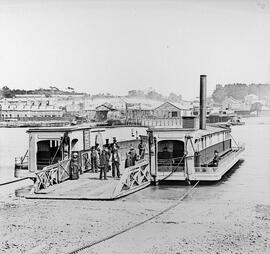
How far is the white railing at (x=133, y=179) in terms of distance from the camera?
13.8m

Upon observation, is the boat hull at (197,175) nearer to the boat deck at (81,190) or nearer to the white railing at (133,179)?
the white railing at (133,179)

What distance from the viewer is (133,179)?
49.2 ft

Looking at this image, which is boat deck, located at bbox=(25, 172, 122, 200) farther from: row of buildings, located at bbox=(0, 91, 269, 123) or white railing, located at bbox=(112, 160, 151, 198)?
row of buildings, located at bbox=(0, 91, 269, 123)

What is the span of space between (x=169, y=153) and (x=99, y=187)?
11.0ft

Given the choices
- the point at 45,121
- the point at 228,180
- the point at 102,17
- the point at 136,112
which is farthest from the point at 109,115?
the point at 102,17

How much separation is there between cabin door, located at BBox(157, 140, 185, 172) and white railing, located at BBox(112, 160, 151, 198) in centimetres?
68

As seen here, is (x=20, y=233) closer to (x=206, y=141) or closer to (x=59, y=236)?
(x=59, y=236)

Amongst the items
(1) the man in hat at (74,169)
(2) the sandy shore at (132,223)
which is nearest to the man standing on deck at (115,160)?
(1) the man in hat at (74,169)

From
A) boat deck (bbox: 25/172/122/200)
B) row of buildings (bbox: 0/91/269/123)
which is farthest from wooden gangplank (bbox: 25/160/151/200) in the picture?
row of buildings (bbox: 0/91/269/123)

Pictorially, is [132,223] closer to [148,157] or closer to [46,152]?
[148,157]

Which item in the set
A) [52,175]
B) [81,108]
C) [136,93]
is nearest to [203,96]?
[52,175]

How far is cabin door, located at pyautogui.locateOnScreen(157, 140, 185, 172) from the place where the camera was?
A: 16.6 meters

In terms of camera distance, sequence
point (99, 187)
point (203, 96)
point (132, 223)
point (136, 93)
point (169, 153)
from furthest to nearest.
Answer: point (136, 93) < point (203, 96) < point (169, 153) < point (99, 187) < point (132, 223)

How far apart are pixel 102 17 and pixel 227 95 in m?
68.5
